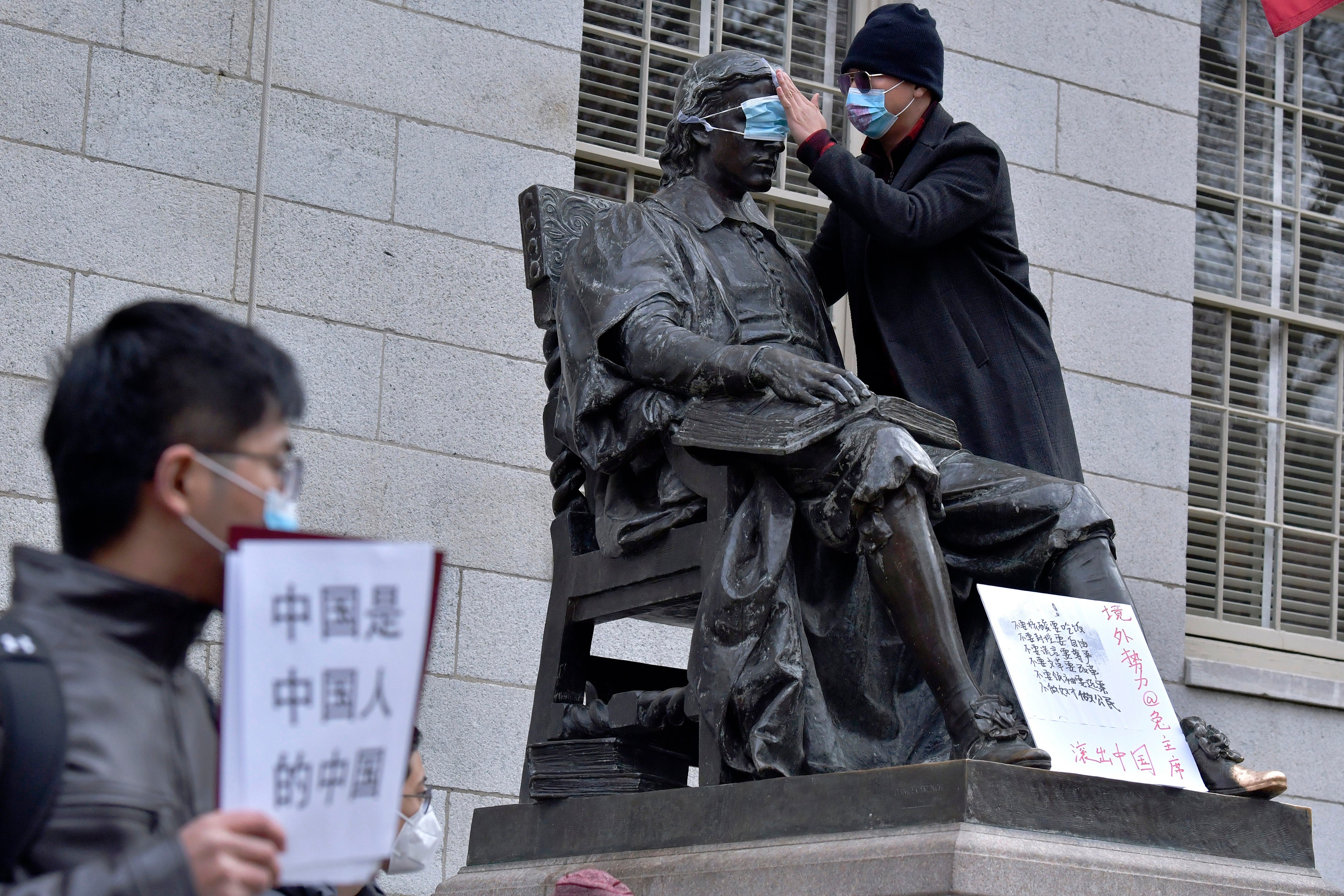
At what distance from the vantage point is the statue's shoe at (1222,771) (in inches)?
151

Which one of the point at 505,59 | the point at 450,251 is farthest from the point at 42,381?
the point at 505,59

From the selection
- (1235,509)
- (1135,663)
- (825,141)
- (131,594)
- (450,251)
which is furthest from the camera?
(1235,509)

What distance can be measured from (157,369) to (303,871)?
473 millimetres

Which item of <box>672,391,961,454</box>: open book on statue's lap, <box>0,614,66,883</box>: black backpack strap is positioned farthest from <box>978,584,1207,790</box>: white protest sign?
<box>0,614,66,883</box>: black backpack strap

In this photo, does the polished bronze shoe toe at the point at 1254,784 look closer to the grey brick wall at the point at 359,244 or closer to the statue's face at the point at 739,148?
the statue's face at the point at 739,148

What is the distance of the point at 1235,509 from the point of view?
859 cm

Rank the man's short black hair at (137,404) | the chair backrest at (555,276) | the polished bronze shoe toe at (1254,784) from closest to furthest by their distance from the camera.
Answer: the man's short black hair at (137,404) < the polished bronze shoe toe at (1254,784) < the chair backrest at (555,276)

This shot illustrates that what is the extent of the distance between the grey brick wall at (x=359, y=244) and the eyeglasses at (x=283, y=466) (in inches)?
172

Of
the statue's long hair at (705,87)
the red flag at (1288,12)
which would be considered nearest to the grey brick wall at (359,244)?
the statue's long hair at (705,87)

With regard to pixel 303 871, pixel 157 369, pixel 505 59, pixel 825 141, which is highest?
pixel 505 59

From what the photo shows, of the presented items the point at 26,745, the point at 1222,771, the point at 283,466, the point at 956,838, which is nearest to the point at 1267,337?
the point at 1222,771

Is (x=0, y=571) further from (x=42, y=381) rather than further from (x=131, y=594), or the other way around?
(x=131, y=594)

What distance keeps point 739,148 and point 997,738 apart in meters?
Answer: 1.79

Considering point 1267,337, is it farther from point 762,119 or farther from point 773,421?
point 773,421
